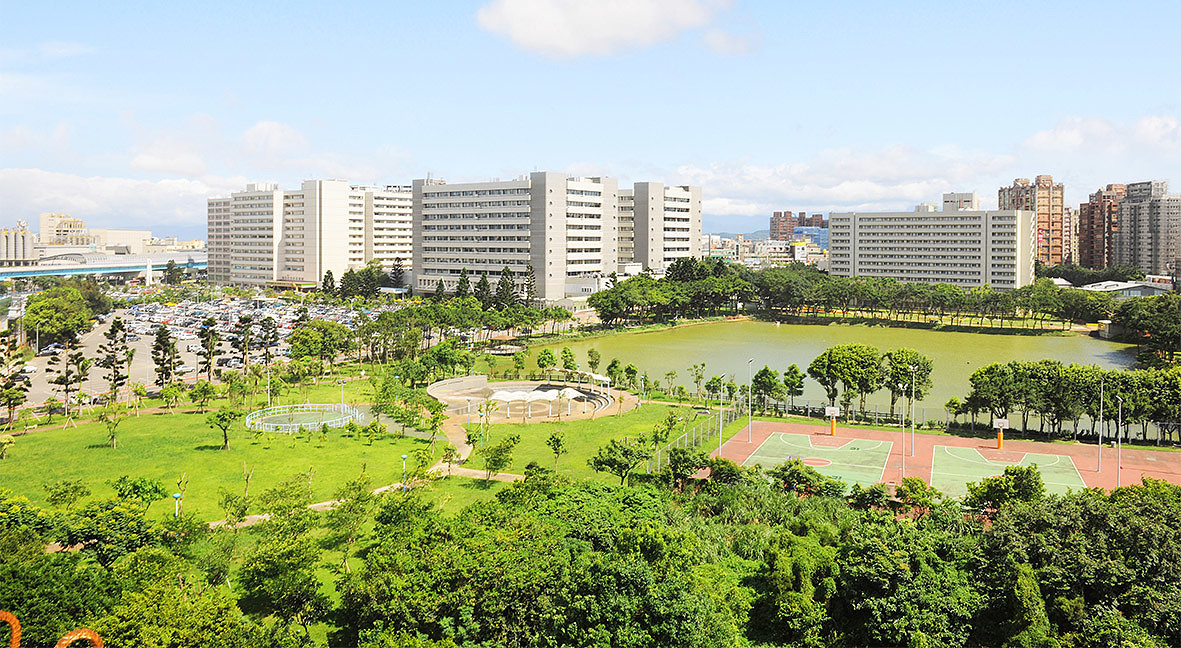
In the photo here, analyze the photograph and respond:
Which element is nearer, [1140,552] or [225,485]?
[1140,552]

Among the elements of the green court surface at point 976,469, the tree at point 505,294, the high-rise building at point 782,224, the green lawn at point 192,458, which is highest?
the high-rise building at point 782,224

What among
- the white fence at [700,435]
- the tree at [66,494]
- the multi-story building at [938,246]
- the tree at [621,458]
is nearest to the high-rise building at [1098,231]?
the multi-story building at [938,246]

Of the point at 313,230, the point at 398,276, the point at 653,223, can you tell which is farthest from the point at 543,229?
the point at 313,230

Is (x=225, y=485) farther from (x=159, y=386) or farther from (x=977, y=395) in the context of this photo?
(x=977, y=395)

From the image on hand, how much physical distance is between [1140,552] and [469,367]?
24.5m

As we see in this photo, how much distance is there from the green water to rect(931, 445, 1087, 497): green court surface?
631 centimetres

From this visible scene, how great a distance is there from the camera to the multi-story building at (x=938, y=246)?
2606 inches

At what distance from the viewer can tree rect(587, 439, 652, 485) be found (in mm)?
16719

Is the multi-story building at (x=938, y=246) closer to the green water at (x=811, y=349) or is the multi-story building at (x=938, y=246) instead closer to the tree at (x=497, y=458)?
the green water at (x=811, y=349)

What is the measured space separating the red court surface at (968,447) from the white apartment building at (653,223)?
4537cm

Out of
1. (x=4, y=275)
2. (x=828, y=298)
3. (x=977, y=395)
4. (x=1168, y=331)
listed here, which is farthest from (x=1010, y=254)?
(x=4, y=275)

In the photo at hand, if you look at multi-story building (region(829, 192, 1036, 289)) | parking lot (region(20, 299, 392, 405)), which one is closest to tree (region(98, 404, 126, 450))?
parking lot (region(20, 299, 392, 405))

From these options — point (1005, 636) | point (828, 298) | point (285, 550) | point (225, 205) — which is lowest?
point (1005, 636)

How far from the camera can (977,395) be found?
22984 millimetres
